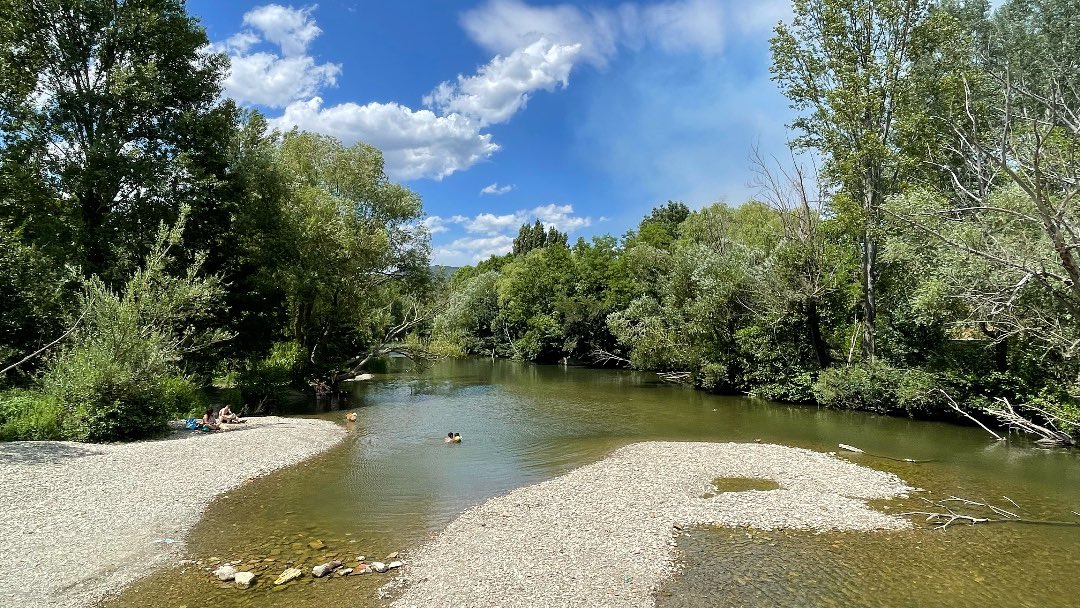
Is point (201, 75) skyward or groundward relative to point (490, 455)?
skyward

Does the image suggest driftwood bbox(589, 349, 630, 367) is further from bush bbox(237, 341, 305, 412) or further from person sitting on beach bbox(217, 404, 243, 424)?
person sitting on beach bbox(217, 404, 243, 424)

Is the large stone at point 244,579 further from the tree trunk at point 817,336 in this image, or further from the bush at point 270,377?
the tree trunk at point 817,336

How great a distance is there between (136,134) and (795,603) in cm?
3082

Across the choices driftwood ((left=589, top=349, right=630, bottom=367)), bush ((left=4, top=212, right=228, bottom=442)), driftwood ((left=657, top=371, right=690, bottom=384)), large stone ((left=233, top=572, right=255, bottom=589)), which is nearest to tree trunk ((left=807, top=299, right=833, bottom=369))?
driftwood ((left=657, top=371, right=690, bottom=384))

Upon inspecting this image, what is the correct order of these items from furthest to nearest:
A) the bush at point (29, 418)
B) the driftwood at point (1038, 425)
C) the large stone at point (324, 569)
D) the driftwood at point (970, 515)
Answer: the bush at point (29, 418) → the driftwood at point (970, 515) → the driftwood at point (1038, 425) → the large stone at point (324, 569)

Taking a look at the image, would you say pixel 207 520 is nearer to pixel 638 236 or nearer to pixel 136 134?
pixel 136 134

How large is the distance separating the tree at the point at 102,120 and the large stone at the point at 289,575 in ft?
64.2

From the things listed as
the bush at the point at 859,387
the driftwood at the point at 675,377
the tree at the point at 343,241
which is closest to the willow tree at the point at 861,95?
the bush at the point at 859,387

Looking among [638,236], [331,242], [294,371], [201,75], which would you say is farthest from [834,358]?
[638,236]

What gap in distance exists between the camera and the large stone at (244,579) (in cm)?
1015

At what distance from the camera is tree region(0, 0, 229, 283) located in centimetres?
2431

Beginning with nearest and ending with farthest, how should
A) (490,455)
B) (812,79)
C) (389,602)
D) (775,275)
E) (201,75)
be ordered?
1. (389,602)
2. (490,455)
3. (201,75)
4. (812,79)
5. (775,275)

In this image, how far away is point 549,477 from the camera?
57.8 feet

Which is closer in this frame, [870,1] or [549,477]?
[549,477]
